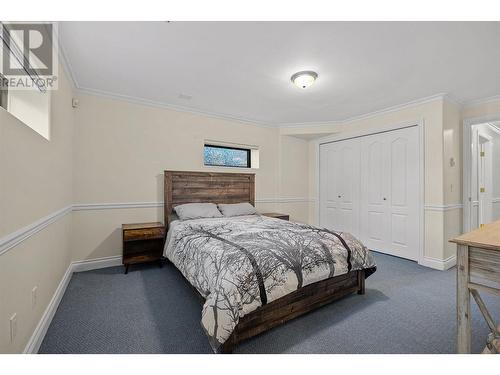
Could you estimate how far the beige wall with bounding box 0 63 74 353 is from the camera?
119cm

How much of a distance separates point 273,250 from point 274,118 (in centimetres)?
302

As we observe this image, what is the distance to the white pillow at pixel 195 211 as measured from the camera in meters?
3.24

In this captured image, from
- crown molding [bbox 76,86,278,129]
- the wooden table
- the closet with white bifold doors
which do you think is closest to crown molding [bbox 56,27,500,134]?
crown molding [bbox 76,86,278,129]

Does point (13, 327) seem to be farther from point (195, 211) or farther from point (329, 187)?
point (329, 187)

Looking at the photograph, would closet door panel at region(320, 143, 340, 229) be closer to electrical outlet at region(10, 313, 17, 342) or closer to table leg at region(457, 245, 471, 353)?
table leg at region(457, 245, 471, 353)

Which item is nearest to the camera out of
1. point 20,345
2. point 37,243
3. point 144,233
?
point 20,345

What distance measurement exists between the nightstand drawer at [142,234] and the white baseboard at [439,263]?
12.0 feet

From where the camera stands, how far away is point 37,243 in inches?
65.3

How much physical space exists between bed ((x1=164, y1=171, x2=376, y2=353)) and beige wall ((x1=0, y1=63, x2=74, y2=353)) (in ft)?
3.43

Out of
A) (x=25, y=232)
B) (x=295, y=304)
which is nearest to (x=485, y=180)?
(x=295, y=304)

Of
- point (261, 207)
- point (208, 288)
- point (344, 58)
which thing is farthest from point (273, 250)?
point (261, 207)

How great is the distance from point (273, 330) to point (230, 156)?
3.08 meters
